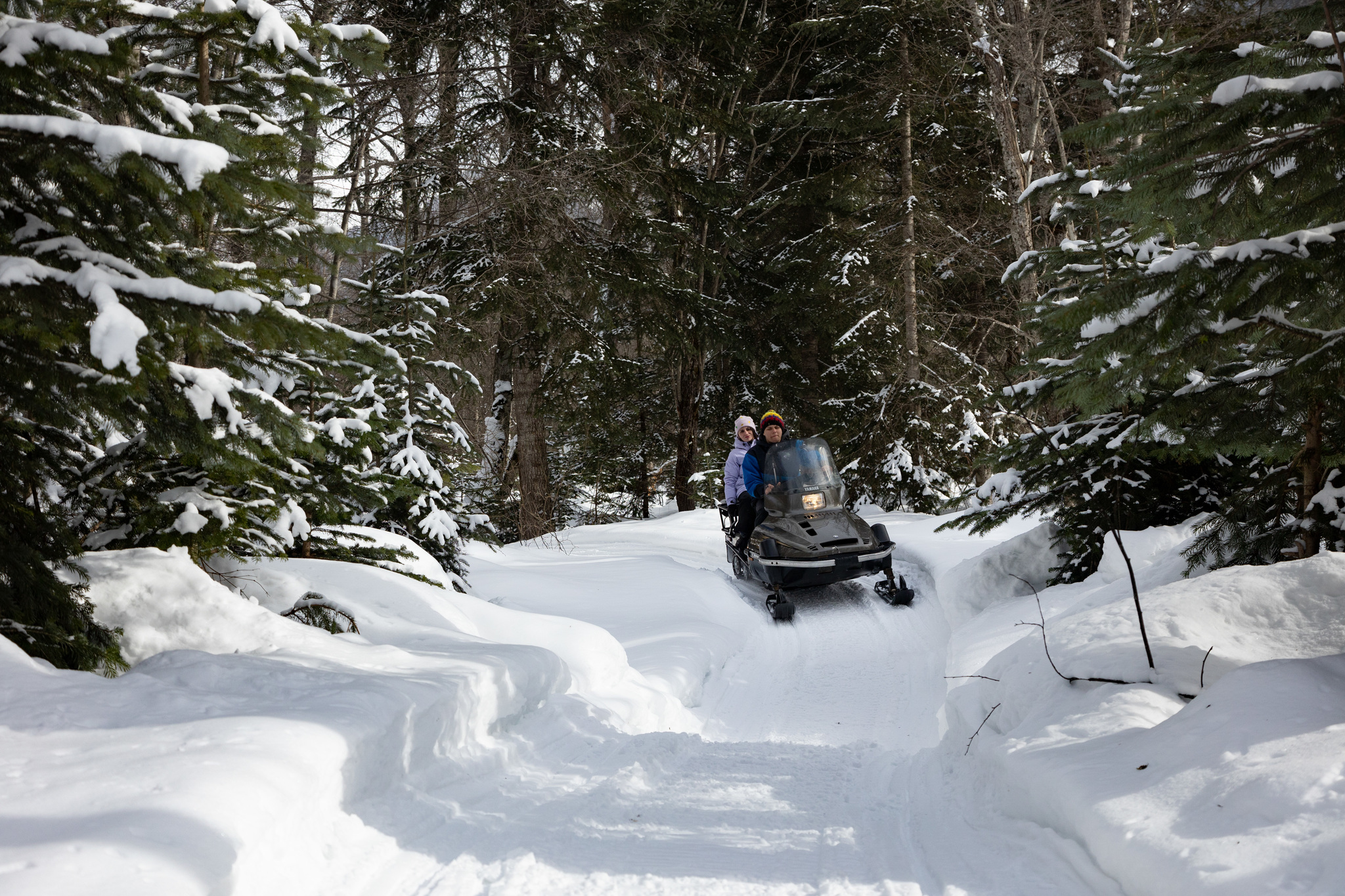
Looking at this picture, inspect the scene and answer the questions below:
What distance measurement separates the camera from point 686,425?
1697 centimetres

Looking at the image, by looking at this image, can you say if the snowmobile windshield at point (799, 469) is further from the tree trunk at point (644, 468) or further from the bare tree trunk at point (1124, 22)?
the tree trunk at point (644, 468)

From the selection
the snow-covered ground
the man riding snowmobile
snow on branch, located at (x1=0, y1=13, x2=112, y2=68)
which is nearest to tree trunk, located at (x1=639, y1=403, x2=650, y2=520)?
the man riding snowmobile

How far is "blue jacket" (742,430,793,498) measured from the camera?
30.0ft

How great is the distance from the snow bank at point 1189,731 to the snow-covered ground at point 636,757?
12mm

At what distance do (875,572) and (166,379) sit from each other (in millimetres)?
6726

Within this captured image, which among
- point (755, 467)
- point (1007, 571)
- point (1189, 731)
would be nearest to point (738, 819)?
point (1189, 731)

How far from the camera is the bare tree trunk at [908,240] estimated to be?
47.6 feet

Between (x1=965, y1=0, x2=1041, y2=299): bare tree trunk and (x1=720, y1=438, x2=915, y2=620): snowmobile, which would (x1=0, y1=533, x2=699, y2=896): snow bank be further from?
(x1=965, y1=0, x2=1041, y2=299): bare tree trunk

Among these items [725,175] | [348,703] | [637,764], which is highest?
[725,175]

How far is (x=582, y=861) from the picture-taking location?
3000 millimetres

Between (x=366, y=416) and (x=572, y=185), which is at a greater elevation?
(x=572, y=185)

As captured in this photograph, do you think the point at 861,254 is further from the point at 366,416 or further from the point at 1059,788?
the point at 1059,788

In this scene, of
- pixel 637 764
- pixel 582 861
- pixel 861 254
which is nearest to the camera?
pixel 582 861

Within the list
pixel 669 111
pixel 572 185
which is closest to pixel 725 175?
pixel 669 111
